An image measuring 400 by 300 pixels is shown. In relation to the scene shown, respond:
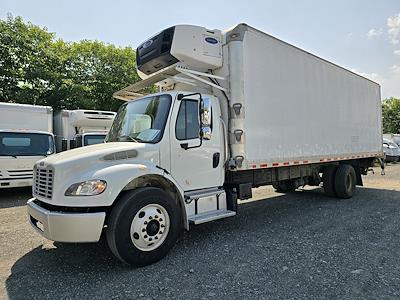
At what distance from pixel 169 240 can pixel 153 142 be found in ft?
4.78

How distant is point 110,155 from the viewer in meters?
4.16

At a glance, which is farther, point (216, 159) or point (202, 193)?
point (216, 159)

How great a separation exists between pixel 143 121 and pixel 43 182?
1.75 m

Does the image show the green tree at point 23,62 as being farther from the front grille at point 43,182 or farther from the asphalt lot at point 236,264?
the front grille at point 43,182

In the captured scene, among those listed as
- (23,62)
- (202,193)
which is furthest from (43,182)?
(23,62)

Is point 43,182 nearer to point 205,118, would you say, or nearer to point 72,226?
point 72,226

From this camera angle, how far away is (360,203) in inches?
323

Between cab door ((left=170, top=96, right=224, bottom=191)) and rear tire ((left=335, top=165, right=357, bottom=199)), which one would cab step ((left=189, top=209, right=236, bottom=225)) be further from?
rear tire ((left=335, top=165, right=357, bottom=199))

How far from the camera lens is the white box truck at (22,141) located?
9641 millimetres

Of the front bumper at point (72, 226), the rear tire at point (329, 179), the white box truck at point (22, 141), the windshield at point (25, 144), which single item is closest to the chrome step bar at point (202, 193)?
the front bumper at point (72, 226)

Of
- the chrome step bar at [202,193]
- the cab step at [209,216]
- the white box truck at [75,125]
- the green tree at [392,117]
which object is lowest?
the cab step at [209,216]

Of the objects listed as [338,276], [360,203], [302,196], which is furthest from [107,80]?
[338,276]

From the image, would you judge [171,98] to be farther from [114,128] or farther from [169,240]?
[169,240]

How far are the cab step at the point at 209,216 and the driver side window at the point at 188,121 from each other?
1.28 m
